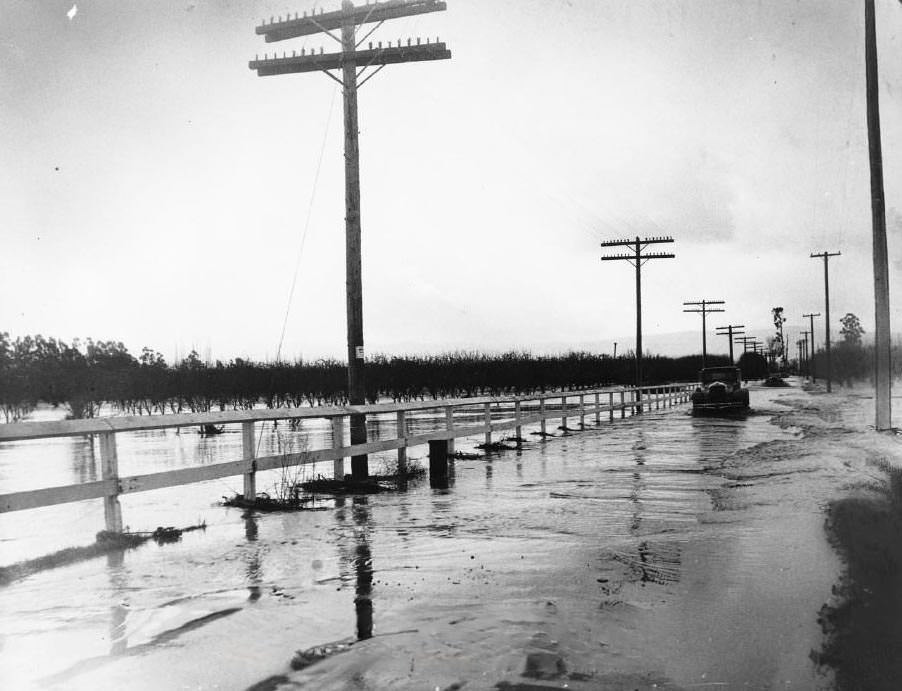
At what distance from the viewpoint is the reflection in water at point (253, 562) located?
243 inches

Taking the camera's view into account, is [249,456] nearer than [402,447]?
Yes

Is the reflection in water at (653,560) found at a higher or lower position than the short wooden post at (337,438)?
lower

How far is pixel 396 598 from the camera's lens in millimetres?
5848

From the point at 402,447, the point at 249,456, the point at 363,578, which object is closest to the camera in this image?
the point at 363,578

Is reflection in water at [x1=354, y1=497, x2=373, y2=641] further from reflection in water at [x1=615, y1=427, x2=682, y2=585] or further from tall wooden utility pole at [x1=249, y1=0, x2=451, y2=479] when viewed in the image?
tall wooden utility pole at [x1=249, y1=0, x2=451, y2=479]

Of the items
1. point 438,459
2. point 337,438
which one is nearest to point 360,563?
point 337,438

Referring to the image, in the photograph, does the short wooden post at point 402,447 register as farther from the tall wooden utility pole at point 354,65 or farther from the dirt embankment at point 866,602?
the dirt embankment at point 866,602

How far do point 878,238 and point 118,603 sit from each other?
1895cm

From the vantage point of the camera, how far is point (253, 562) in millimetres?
7242

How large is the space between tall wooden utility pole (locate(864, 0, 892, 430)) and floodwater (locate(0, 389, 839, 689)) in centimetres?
900

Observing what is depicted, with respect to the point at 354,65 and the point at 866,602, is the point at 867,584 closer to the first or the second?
the point at 866,602

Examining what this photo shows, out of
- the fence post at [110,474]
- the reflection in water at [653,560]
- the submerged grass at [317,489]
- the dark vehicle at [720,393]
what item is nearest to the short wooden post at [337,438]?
the submerged grass at [317,489]

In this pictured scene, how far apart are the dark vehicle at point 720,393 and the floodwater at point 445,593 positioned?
2228 centimetres

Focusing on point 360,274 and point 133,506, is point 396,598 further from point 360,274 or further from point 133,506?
point 360,274
